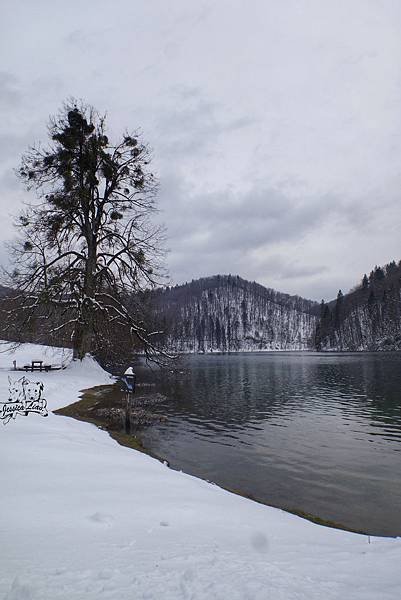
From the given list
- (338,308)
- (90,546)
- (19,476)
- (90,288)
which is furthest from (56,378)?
(338,308)

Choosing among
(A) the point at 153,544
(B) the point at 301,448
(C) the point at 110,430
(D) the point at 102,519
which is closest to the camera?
(A) the point at 153,544

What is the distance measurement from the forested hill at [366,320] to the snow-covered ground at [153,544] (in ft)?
434

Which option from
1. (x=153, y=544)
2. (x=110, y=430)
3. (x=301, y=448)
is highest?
(x=153, y=544)

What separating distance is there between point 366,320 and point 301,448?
14483cm

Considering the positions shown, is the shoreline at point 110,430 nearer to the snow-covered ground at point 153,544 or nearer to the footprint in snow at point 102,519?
the snow-covered ground at point 153,544

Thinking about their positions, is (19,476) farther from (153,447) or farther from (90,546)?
(153,447)

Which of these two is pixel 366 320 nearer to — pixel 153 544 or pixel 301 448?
pixel 301 448

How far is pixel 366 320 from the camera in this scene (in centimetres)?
14600

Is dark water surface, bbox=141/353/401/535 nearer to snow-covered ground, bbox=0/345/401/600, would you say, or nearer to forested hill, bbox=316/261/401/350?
snow-covered ground, bbox=0/345/401/600

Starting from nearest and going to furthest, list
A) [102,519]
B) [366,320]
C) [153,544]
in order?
[153,544], [102,519], [366,320]

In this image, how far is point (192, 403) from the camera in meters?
25.0

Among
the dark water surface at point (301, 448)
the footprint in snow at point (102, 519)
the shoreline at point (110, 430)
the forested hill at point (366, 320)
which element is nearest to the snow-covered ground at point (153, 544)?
the footprint in snow at point (102, 519)

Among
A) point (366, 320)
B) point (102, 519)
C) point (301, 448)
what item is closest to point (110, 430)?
point (301, 448)

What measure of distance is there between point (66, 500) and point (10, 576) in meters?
2.09
